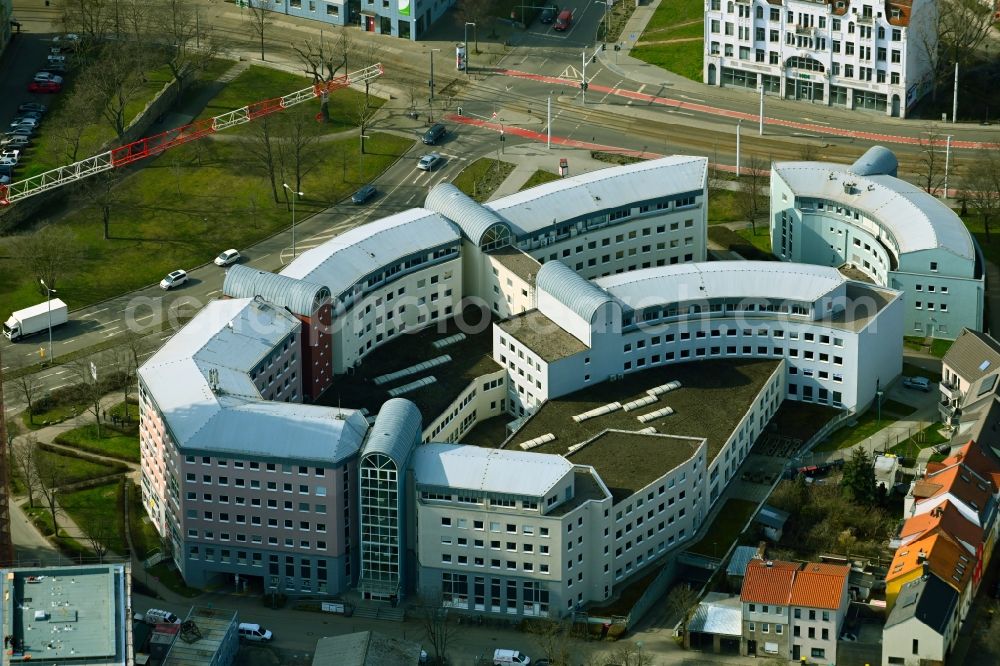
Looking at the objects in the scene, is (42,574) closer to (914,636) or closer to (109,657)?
(109,657)

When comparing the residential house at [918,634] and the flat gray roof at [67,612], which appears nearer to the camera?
the flat gray roof at [67,612]

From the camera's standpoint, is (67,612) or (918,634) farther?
(918,634)

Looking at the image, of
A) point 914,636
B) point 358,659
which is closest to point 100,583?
point 358,659

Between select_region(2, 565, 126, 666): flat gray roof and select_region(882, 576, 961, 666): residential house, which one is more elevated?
select_region(2, 565, 126, 666): flat gray roof

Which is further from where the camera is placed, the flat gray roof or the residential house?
the residential house

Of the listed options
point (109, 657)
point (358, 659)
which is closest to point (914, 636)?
point (358, 659)

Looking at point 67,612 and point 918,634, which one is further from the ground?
point 67,612

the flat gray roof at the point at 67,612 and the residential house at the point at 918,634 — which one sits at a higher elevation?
the flat gray roof at the point at 67,612
